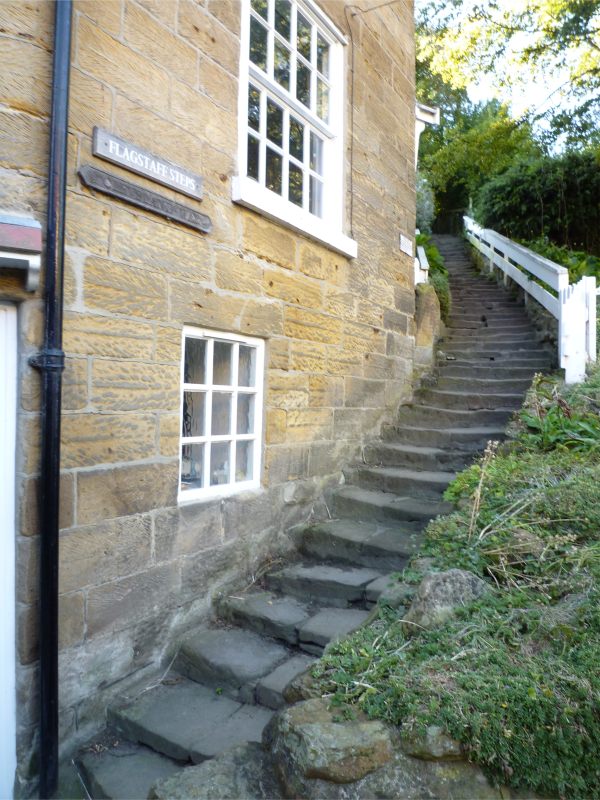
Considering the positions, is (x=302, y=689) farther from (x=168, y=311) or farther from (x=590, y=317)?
(x=590, y=317)

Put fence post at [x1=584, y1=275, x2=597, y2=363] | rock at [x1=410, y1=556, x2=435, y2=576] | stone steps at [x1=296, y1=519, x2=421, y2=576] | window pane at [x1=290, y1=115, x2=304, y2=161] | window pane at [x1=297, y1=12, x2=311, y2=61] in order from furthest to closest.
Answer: fence post at [x1=584, y1=275, x2=597, y2=363]
window pane at [x1=297, y1=12, x2=311, y2=61]
window pane at [x1=290, y1=115, x2=304, y2=161]
stone steps at [x1=296, y1=519, x2=421, y2=576]
rock at [x1=410, y1=556, x2=435, y2=576]

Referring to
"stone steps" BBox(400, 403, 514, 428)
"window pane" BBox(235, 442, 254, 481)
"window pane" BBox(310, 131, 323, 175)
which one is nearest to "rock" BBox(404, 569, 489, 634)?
"window pane" BBox(235, 442, 254, 481)

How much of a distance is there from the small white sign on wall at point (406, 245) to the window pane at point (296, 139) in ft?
6.41

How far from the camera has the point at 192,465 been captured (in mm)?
4016

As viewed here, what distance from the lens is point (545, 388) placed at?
6262 millimetres

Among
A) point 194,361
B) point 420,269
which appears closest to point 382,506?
point 194,361

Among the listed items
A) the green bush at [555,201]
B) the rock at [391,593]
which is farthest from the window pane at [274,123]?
the green bush at [555,201]

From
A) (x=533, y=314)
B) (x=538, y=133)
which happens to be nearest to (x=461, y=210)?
(x=538, y=133)

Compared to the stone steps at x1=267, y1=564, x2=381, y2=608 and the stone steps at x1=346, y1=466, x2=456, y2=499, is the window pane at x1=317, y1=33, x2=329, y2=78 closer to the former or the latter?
the stone steps at x1=346, y1=466, x2=456, y2=499

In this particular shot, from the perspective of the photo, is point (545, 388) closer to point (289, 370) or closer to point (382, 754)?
point (289, 370)

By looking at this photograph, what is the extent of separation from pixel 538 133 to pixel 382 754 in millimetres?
16259

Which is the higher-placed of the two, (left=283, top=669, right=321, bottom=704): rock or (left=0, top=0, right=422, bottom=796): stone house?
(left=0, top=0, right=422, bottom=796): stone house

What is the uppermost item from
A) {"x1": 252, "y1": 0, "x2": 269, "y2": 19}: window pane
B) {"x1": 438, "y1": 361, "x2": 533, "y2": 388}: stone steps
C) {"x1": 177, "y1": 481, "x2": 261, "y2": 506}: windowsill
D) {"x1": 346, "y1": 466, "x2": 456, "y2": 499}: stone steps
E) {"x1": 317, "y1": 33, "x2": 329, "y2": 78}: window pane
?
{"x1": 317, "y1": 33, "x2": 329, "y2": 78}: window pane

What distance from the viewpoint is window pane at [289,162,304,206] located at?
5113 mm
